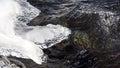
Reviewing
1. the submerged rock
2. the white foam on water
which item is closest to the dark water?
the submerged rock

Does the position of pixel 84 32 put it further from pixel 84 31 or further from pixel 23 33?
pixel 23 33

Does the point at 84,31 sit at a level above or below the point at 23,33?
below

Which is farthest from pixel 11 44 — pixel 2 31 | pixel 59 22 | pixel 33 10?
pixel 33 10

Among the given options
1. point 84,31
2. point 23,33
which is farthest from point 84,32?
point 23,33

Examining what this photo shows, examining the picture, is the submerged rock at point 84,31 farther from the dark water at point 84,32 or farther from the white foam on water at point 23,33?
the white foam on water at point 23,33

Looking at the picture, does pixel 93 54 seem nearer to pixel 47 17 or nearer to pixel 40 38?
pixel 40 38

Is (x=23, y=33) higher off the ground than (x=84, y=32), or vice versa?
(x=23, y=33)

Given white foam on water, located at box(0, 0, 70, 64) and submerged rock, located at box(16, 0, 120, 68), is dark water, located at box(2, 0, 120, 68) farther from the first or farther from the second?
white foam on water, located at box(0, 0, 70, 64)

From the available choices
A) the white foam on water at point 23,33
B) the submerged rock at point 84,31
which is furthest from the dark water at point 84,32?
the white foam on water at point 23,33

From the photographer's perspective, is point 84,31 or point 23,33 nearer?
point 23,33
